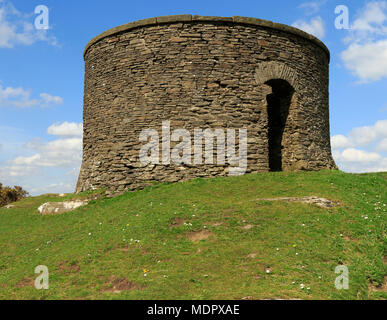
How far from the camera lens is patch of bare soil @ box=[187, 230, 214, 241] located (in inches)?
321

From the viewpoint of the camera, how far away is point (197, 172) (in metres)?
12.8

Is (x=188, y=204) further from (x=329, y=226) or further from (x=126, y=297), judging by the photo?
(x=126, y=297)

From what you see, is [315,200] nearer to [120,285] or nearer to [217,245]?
[217,245]

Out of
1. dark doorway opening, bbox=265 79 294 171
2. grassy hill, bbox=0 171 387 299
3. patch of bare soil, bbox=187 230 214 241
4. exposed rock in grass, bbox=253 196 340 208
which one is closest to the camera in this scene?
grassy hill, bbox=0 171 387 299

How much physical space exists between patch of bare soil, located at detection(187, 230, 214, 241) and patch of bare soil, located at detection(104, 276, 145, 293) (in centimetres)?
190

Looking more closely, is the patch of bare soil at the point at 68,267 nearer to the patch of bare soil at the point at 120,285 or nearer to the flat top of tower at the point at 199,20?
the patch of bare soil at the point at 120,285

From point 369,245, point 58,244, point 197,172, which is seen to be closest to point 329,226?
point 369,245

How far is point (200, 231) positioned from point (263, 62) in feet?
25.0

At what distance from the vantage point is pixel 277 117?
15086 mm

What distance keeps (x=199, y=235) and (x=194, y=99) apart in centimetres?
609

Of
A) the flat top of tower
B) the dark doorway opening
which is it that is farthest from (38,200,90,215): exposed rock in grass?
the dark doorway opening

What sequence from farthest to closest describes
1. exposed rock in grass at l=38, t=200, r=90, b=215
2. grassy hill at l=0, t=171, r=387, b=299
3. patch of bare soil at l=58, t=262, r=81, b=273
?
exposed rock in grass at l=38, t=200, r=90, b=215
patch of bare soil at l=58, t=262, r=81, b=273
grassy hill at l=0, t=171, r=387, b=299

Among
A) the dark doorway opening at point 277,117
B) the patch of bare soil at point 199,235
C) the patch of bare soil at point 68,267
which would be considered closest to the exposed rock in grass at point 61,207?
the patch of bare soil at point 68,267

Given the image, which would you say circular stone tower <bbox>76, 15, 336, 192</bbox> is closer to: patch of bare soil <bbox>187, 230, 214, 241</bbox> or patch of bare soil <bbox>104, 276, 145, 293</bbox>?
patch of bare soil <bbox>187, 230, 214, 241</bbox>
